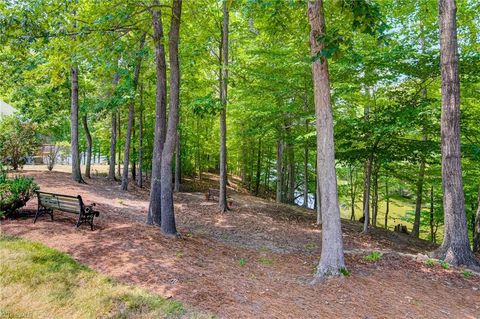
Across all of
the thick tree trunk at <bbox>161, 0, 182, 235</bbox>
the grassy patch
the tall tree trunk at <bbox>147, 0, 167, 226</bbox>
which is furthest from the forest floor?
the tall tree trunk at <bbox>147, 0, 167, 226</bbox>

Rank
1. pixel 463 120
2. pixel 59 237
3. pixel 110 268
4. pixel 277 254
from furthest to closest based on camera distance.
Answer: pixel 463 120, pixel 277 254, pixel 59 237, pixel 110 268

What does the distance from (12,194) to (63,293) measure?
4501 millimetres

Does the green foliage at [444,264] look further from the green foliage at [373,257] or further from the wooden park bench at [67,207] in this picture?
the wooden park bench at [67,207]

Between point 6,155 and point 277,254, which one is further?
point 6,155

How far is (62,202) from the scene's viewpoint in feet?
A: 24.7

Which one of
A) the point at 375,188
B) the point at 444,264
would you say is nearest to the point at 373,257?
the point at 444,264

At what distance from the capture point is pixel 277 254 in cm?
773

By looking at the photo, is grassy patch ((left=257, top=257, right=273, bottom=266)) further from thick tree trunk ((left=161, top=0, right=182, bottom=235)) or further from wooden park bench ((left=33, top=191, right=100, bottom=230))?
wooden park bench ((left=33, top=191, right=100, bottom=230))

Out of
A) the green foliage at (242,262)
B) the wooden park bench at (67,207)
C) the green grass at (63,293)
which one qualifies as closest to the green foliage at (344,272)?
the green foliage at (242,262)

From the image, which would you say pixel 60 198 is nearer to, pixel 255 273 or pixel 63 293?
pixel 63 293

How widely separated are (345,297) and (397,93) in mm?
7810

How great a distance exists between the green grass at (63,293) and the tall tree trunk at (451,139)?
20.1 ft

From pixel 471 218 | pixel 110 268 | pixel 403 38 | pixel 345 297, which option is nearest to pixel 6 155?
pixel 110 268

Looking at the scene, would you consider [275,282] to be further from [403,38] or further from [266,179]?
[266,179]
